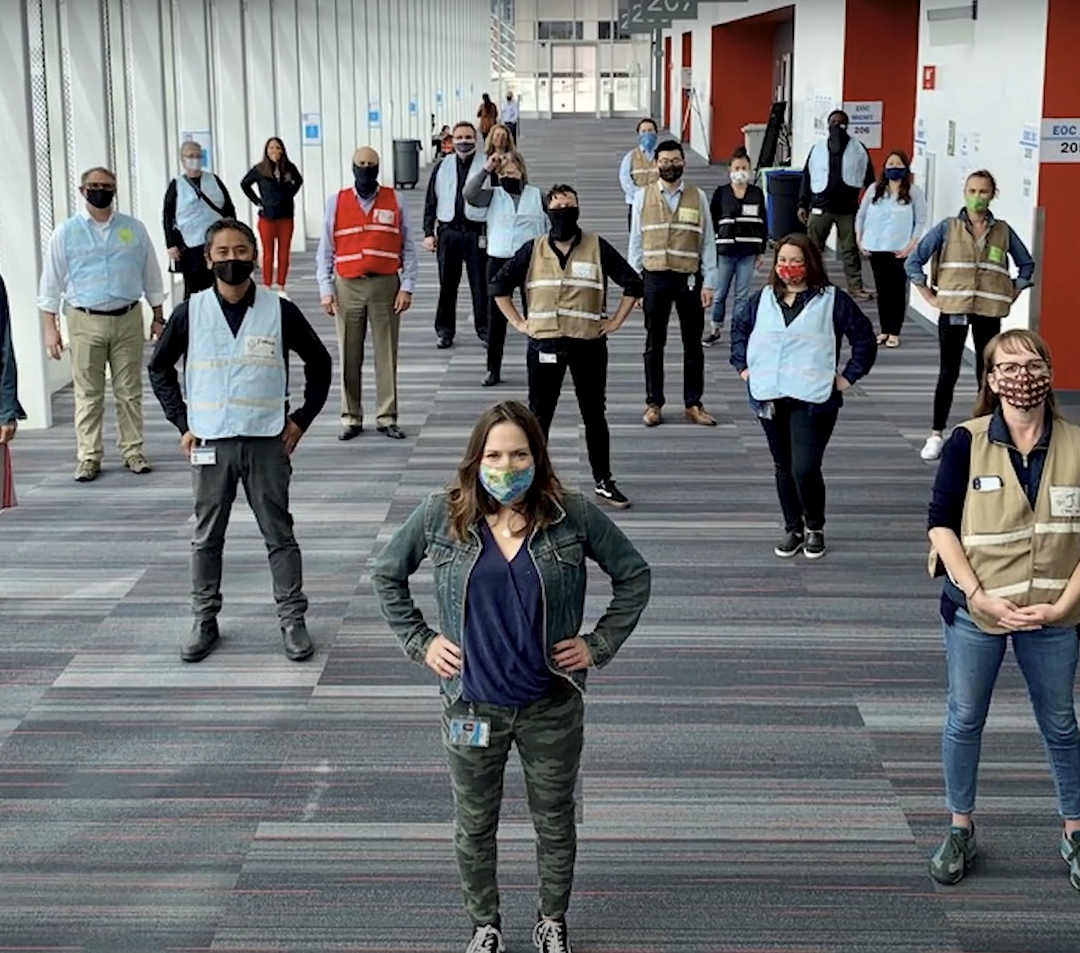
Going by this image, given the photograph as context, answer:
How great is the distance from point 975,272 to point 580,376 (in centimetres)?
224

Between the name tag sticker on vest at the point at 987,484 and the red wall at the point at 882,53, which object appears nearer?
the name tag sticker on vest at the point at 987,484

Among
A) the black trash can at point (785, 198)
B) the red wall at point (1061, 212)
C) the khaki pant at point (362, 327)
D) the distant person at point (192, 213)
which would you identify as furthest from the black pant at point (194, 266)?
the black trash can at point (785, 198)

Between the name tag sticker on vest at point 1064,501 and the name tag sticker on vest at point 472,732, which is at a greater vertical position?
the name tag sticker on vest at point 1064,501

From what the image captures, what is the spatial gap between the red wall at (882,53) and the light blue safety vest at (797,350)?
11229 mm

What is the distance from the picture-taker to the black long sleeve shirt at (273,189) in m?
15.4

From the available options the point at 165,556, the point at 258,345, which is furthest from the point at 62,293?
the point at 258,345

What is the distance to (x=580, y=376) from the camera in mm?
8445

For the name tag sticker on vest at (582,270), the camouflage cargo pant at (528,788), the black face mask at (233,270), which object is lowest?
the camouflage cargo pant at (528,788)

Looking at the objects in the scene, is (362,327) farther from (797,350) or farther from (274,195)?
(274,195)

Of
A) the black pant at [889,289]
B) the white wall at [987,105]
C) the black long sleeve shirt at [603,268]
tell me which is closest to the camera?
the black long sleeve shirt at [603,268]

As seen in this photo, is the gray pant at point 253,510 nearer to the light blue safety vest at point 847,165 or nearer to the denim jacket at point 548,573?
the denim jacket at point 548,573

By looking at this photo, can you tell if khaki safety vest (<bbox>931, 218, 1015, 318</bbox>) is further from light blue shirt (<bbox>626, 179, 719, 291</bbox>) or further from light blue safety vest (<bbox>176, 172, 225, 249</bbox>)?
light blue safety vest (<bbox>176, 172, 225, 249</bbox>)

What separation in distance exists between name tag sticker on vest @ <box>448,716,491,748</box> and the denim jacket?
69mm

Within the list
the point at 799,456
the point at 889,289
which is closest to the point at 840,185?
the point at 889,289
